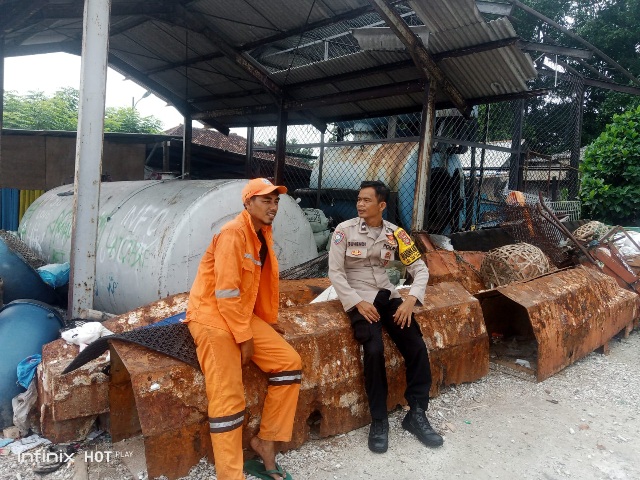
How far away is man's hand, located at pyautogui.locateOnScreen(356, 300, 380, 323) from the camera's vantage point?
328cm

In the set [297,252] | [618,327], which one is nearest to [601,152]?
[618,327]

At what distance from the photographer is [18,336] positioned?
139 inches

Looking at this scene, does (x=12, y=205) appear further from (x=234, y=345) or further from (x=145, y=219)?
(x=234, y=345)

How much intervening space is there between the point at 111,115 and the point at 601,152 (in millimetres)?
21865

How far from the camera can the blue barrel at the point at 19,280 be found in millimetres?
5039

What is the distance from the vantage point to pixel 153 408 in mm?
2471

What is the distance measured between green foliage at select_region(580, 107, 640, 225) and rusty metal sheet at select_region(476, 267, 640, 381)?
4.72m

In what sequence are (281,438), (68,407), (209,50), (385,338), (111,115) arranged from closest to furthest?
(281,438)
(68,407)
(385,338)
(209,50)
(111,115)

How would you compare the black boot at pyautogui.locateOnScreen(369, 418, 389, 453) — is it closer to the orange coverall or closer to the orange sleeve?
the orange coverall

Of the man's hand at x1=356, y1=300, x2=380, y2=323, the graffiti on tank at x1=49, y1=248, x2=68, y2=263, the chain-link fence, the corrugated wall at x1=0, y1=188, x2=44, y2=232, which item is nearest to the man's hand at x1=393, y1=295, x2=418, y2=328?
the man's hand at x1=356, y1=300, x2=380, y2=323

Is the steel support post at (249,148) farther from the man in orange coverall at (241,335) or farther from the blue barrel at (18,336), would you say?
the man in orange coverall at (241,335)

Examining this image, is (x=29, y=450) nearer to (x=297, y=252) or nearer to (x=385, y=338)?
(x=385, y=338)

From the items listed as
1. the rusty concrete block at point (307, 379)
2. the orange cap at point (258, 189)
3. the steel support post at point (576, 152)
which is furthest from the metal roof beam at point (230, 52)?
the steel support post at point (576, 152)

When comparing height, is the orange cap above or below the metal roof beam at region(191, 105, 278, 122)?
below
